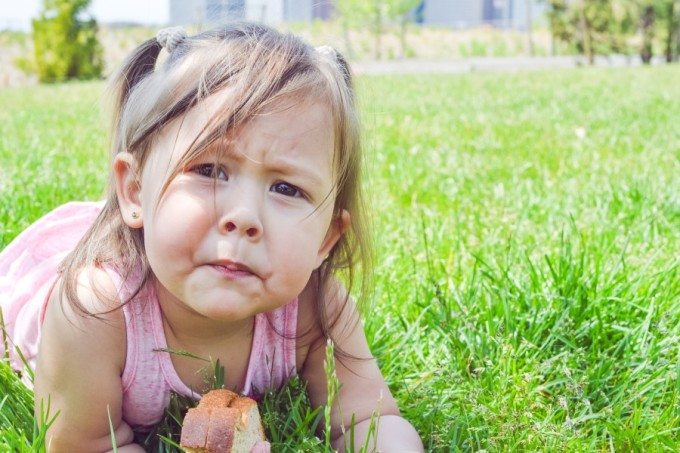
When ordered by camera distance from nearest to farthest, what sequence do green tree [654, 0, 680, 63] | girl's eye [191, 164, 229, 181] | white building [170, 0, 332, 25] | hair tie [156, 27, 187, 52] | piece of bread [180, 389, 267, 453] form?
piece of bread [180, 389, 267, 453] < girl's eye [191, 164, 229, 181] < hair tie [156, 27, 187, 52] < white building [170, 0, 332, 25] < green tree [654, 0, 680, 63]

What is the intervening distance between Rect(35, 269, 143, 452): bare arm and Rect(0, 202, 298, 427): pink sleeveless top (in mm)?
38

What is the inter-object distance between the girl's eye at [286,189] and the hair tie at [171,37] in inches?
16.7

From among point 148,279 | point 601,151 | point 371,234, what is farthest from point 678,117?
point 148,279

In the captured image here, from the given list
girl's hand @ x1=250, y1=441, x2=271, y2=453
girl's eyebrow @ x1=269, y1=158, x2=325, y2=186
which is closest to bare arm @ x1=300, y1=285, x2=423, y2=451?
girl's hand @ x1=250, y1=441, x2=271, y2=453

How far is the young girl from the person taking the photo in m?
1.46

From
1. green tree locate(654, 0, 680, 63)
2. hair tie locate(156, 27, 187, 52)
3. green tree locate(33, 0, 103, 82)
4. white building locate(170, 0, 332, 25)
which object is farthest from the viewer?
green tree locate(654, 0, 680, 63)

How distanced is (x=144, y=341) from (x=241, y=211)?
0.43 m

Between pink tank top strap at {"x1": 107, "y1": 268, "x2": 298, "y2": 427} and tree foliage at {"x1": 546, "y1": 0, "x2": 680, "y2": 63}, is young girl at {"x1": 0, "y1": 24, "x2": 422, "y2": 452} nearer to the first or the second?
pink tank top strap at {"x1": 107, "y1": 268, "x2": 298, "y2": 427}

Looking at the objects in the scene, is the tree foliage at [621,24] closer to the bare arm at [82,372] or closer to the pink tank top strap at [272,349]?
the pink tank top strap at [272,349]

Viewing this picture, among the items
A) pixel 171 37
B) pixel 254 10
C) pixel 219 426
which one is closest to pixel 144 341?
pixel 219 426

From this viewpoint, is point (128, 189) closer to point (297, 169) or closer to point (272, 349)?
point (297, 169)

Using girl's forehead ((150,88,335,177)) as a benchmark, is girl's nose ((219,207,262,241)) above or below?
below

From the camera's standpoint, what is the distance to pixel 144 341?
5.57 feet

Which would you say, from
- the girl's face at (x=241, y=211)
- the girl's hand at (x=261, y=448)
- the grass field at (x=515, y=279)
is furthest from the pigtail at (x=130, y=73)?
the girl's hand at (x=261, y=448)
